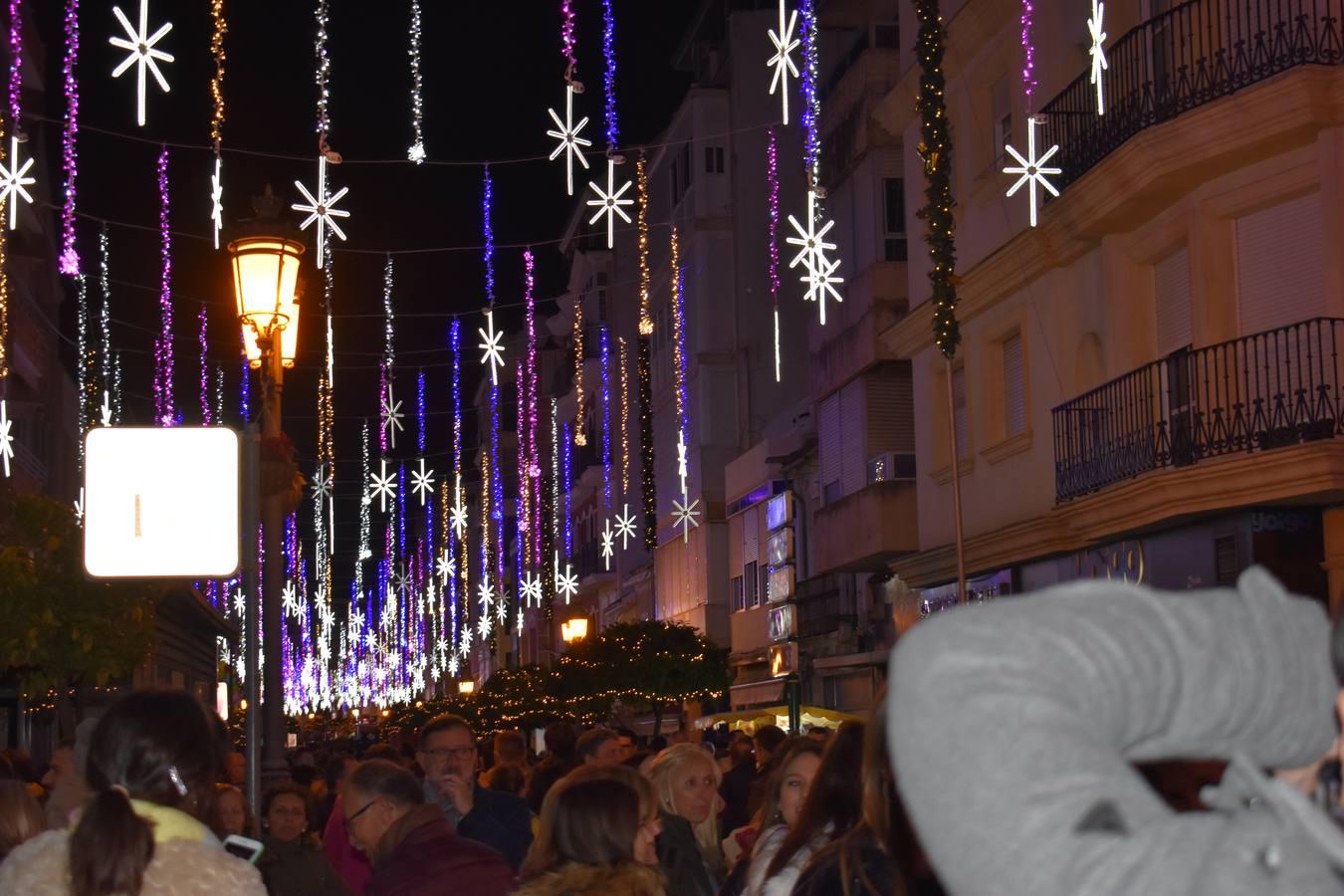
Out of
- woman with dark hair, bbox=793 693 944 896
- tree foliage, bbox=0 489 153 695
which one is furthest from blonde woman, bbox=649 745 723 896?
tree foliage, bbox=0 489 153 695

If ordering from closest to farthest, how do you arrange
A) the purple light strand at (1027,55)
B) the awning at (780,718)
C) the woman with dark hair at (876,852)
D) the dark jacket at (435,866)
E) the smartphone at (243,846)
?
the woman with dark hair at (876,852)
the smartphone at (243,846)
the dark jacket at (435,866)
the purple light strand at (1027,55)
the awning at (780,718)

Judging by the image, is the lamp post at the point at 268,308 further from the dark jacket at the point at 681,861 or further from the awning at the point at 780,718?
the awning at the point at 780,718

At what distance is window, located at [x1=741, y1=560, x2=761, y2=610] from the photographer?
47.3 m

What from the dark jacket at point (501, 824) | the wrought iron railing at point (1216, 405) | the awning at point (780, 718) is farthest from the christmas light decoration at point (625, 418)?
the dark jacket at point (501, 824)

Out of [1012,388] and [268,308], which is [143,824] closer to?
[268,308]

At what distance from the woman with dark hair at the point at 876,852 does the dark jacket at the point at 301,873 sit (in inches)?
159

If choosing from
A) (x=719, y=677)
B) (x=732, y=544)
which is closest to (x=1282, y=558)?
(x=719, y=677)

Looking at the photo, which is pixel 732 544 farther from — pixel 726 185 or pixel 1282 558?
pixel 1282 558

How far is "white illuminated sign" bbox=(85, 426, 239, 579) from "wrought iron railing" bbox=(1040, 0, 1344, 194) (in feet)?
45.3

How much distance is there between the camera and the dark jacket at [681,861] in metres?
8.41

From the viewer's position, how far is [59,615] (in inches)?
917

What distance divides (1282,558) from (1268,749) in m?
18.6

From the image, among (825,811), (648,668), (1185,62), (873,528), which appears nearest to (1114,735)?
(825,811)

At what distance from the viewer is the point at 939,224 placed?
2111 cm
